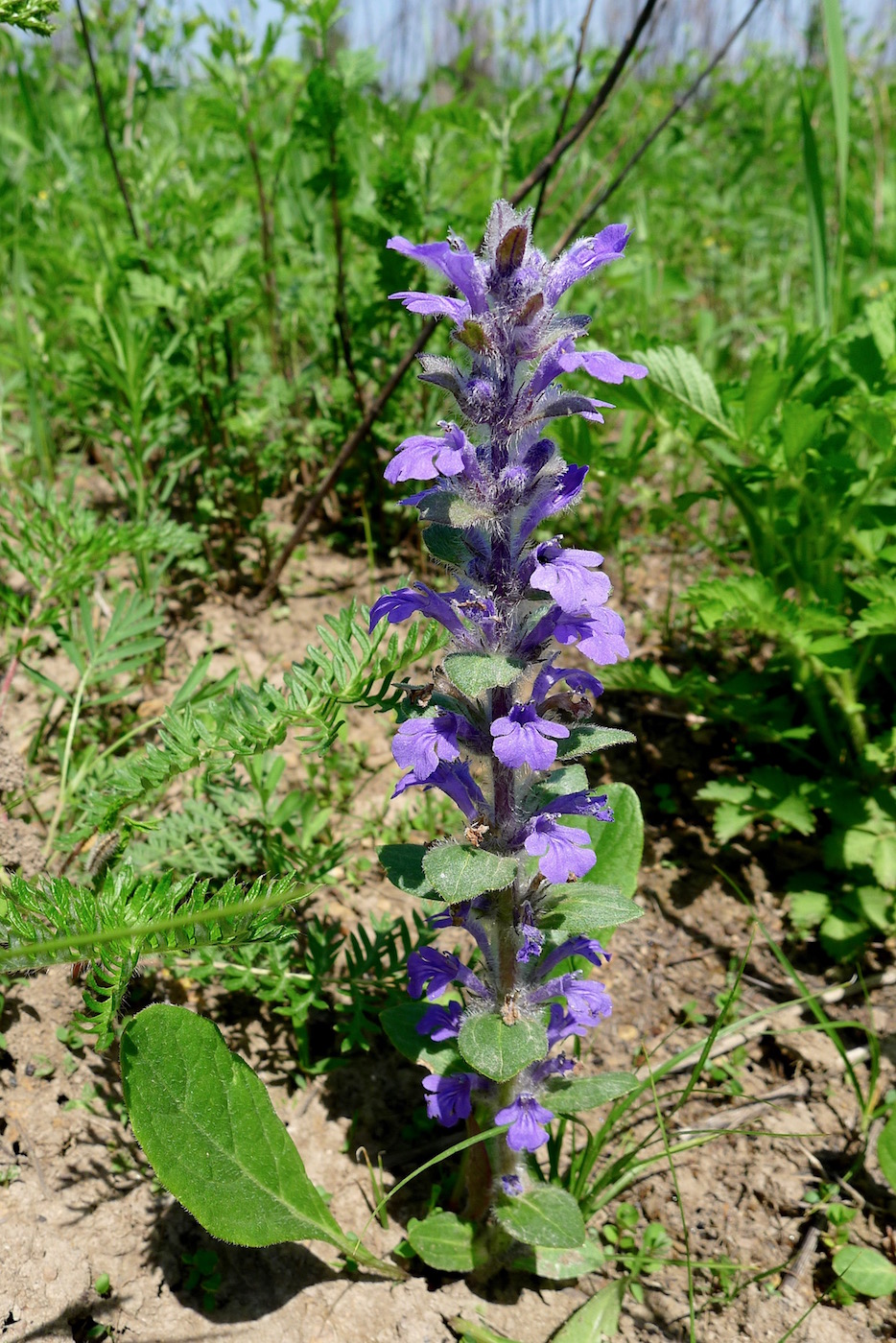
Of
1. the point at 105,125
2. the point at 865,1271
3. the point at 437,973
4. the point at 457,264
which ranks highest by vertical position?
the point at 105,125

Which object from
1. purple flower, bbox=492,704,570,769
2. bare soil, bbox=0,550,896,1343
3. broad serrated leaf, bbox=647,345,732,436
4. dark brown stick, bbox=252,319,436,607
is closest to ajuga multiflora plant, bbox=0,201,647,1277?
purple flower, bbox=492,704,570,769

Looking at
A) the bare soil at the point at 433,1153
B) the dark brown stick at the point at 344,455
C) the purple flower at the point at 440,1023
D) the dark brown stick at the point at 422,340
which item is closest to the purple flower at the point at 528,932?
the purple flower at the point at 440,1023

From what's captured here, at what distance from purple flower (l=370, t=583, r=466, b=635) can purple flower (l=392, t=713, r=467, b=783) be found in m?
0.16

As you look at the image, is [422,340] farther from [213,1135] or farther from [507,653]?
[213,1135]

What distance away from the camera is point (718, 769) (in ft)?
10.3

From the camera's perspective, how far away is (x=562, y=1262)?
1940mm

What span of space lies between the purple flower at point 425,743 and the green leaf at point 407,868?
8.7 inches

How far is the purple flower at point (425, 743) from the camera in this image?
1.47 metres

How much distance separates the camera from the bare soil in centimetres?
183

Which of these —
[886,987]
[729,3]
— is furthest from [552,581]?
[729,3]

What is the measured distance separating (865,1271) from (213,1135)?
139 cm

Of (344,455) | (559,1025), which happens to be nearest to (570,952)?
(559,1025)

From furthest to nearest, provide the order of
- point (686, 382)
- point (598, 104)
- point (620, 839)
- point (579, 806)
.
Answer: point (598, 104) < point (686, 382) < point (620, 839) < point (579, 806)

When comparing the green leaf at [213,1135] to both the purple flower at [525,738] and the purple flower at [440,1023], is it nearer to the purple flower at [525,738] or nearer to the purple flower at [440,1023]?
the purple flower at [440,1023]
